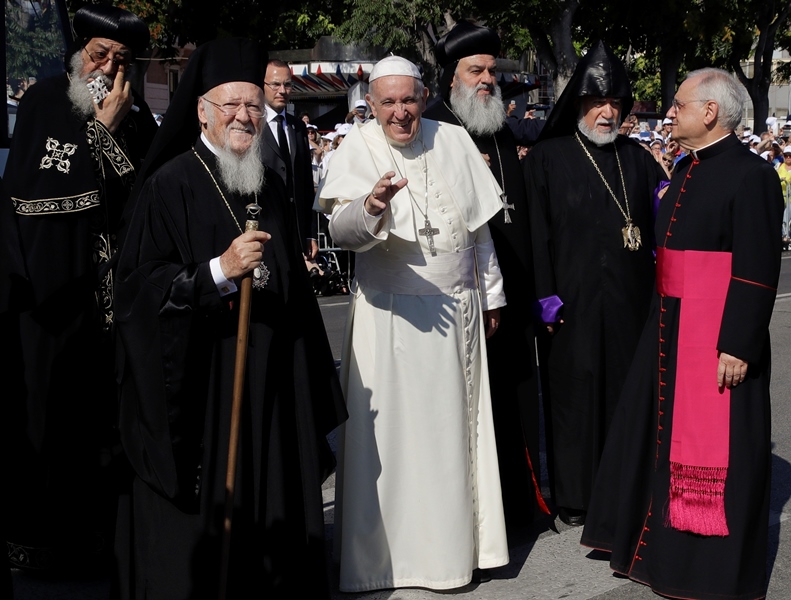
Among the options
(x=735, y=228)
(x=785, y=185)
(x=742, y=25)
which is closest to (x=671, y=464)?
(x=735, y=228)

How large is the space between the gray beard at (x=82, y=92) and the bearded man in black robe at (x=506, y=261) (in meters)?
1.64

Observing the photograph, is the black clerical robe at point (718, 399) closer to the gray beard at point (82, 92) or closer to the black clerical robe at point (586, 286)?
the black clerical robe at point (586, 286)

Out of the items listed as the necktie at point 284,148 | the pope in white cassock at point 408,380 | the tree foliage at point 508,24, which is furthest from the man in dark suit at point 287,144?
the tree foliage at point 508,24

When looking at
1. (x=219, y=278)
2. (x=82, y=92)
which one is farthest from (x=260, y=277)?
(x=82, y=92)

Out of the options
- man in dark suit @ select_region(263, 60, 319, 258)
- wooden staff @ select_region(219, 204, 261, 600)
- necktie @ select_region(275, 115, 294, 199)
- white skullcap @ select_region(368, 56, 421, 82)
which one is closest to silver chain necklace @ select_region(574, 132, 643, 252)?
white skullcap @ select_region(368, 56, 421, 82)

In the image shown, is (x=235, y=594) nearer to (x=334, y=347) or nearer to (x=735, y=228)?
(x=735, y=228)

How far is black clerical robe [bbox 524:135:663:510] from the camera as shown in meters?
5.54

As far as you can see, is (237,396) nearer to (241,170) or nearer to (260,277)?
(260,277)

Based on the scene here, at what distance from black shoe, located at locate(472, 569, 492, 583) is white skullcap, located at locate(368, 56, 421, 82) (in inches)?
83.6

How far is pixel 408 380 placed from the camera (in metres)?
4.73

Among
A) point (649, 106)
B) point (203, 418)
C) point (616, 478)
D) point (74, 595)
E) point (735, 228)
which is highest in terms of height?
point (649, 106)

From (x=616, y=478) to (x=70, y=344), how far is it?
2.41 m

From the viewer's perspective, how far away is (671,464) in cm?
470

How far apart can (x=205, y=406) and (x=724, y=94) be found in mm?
2408
